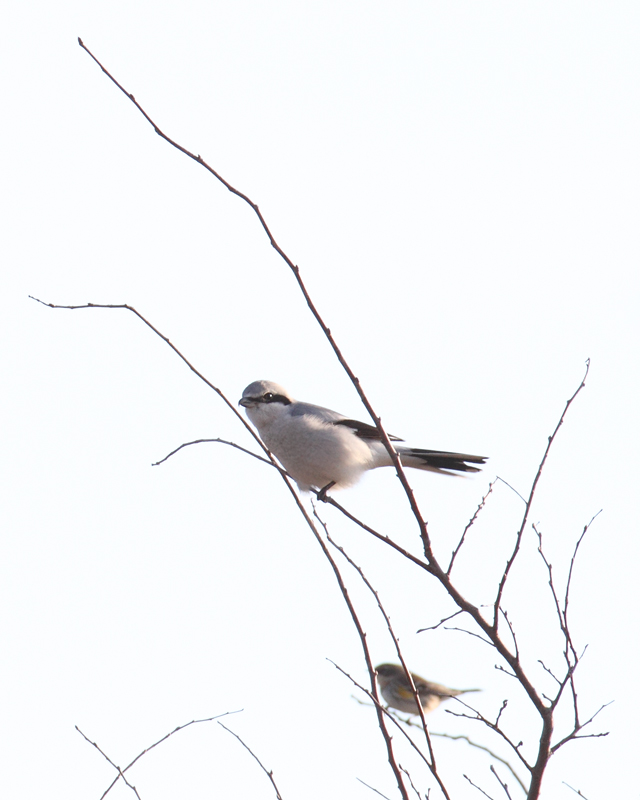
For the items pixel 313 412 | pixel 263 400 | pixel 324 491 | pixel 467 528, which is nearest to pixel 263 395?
pixel 263 400

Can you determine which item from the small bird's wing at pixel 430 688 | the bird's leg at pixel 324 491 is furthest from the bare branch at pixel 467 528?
the small bird's wing at pixel 430 688

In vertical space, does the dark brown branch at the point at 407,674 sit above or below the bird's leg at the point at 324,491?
below

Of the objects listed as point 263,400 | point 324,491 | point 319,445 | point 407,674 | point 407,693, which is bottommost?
point 407,674

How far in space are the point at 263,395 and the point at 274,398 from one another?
0.07 metres

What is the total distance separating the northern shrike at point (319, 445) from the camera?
533cm

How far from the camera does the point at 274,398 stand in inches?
226

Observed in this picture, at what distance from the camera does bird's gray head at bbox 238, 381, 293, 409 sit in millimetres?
5688

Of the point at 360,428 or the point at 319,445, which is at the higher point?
the point at 360,428

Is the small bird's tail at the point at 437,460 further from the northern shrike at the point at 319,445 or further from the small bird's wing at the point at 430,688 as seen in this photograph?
the small bird's wing at the point at 430,688

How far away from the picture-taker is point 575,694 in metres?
2.86

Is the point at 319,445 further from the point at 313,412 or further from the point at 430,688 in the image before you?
the point at 430,688

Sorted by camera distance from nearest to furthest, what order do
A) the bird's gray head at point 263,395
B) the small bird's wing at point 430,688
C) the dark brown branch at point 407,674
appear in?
the dark brown branch at point 407,674 → the bird's gray head at point 263,395 → the small bird's wing at point 430,688

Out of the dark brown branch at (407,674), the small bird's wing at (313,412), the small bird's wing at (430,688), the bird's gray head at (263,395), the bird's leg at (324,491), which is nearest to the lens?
the dark brown branch at (407,674)

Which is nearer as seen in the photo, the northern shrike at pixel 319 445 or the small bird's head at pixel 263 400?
the northern shrike at pixel 319 445
